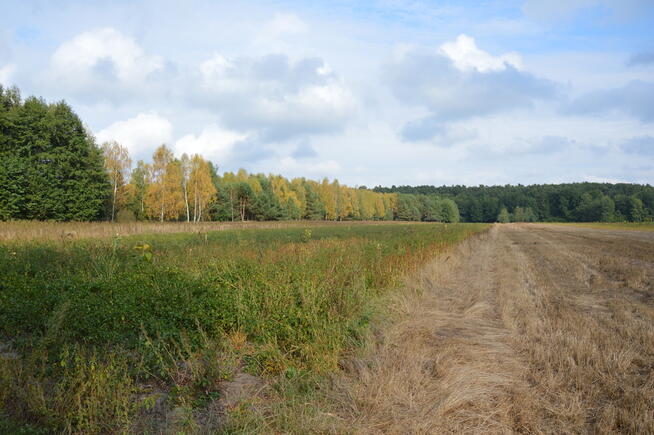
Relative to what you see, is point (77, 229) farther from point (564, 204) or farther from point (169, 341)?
point (564, 204)

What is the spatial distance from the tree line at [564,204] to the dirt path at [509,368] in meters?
111

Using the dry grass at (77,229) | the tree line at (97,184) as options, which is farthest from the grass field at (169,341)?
the tree line at (97,184)

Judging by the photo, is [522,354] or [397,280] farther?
[397,280]

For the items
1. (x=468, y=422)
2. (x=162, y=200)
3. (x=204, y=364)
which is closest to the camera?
Answer: (x=468, y=422)

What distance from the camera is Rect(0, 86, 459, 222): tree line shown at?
3259cm

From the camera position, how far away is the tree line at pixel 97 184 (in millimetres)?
32594

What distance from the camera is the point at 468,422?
131 inches

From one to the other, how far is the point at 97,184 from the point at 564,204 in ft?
464

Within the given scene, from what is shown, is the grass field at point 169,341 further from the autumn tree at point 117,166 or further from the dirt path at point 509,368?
the autumn tree at point 117,166

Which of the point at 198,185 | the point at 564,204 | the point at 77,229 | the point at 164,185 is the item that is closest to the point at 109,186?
the point at 164,185

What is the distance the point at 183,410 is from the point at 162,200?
158ft

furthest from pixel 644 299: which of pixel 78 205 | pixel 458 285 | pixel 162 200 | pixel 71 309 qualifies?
pixel 162 200

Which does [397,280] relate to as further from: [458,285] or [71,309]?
[71,309]

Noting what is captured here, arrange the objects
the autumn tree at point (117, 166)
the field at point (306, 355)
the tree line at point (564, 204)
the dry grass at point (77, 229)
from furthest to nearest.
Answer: the tree line at point (564, 204)
the autumn tree at point (117, 166)
the dry grass at point (77, 229)
the field at point (306, 355)
